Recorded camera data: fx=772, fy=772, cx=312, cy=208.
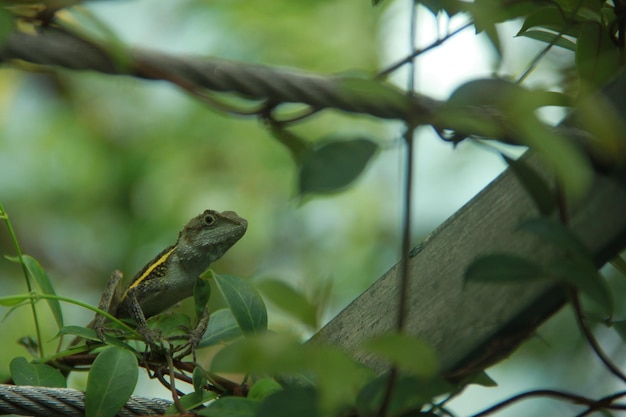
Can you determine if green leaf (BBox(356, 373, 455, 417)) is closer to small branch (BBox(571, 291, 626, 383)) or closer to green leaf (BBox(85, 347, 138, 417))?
small branch (BBox(571, 291, 626, 383))

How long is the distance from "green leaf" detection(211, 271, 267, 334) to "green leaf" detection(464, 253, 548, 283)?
0.37 m

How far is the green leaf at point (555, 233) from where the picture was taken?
2.50 ft

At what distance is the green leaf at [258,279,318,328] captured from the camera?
760mm

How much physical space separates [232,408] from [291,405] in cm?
20

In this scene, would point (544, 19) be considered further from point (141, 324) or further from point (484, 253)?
point (141, 324)

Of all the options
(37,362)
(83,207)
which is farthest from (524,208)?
(83,207)

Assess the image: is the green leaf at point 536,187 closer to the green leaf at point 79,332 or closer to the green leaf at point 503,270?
the green leaf at point 503,270

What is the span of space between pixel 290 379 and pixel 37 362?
0.51 meters

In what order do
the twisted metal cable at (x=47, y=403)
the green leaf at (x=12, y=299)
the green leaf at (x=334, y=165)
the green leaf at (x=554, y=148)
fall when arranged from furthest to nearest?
the green leaf at (x=12, y=299) < the twisted metal cable at (x=47, y=403) < the green leaf at (x=334, y=165) < the green leaf at (x=554, y=148)

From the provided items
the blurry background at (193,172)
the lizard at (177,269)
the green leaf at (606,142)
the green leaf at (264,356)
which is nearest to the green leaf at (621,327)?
the green leaf at (606,142)

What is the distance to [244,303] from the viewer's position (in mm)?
1047

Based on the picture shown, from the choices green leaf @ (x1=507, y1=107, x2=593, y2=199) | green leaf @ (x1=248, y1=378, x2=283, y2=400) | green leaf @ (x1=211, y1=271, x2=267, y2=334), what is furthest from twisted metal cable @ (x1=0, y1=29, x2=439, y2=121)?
green leaf @ (x1=507, y1=107, x2=593, y2=199)

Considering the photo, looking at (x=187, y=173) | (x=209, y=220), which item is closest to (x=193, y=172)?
(x=187, y=173)

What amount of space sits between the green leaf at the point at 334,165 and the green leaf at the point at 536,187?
17cm
